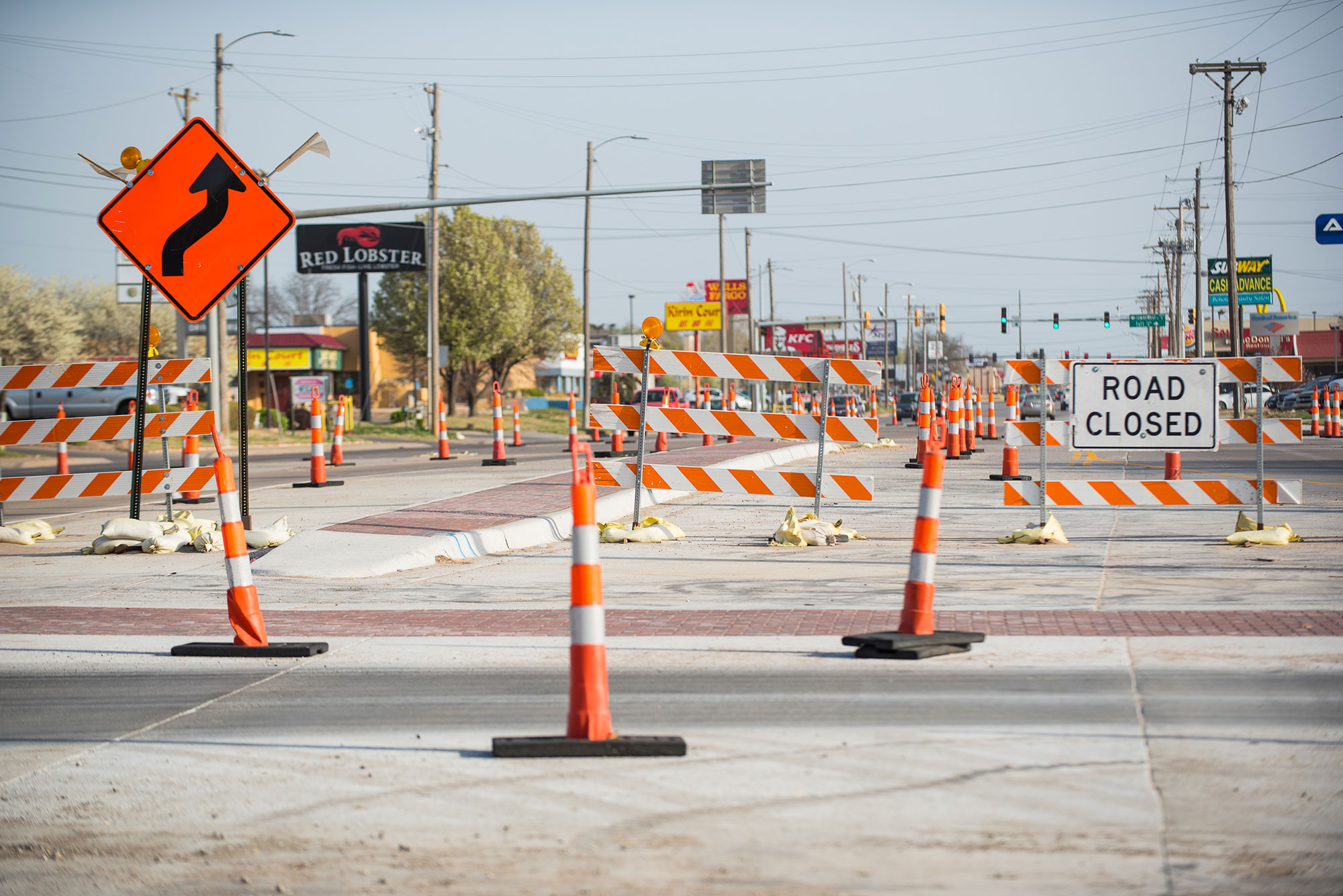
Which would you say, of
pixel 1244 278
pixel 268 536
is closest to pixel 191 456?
pixel 268 536

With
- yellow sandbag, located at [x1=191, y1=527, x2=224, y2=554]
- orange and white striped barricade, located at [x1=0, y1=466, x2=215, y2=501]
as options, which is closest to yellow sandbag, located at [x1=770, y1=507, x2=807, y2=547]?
yellow sandbag, located at [x1=191, y1=527, x2=224, y2=554]

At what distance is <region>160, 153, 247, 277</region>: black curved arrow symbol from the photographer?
10.8 meters

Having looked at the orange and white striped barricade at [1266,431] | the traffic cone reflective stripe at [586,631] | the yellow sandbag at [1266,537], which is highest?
the orange and white striped barricade at [1266,431]

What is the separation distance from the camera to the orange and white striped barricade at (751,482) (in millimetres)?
11758

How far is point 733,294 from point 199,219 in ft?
253

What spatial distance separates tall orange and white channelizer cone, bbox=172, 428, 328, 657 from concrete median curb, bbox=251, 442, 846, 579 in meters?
3.00

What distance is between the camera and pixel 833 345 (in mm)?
127688

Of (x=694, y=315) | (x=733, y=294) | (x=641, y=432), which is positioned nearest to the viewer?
(x=641, y=432)

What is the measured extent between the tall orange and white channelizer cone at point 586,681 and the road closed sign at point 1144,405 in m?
7.02

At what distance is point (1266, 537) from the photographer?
10.7 metres

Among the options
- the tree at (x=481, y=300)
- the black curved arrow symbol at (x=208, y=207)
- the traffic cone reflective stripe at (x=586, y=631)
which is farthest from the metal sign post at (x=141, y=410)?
the tree at (x=481, y=300)

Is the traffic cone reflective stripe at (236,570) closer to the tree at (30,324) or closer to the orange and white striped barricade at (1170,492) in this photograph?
the orange and white striped barricade at (1170,492)

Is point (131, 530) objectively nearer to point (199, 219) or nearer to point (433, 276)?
point (199, 219)

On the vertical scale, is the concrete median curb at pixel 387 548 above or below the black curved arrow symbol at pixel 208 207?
below
